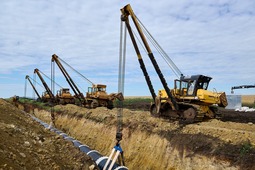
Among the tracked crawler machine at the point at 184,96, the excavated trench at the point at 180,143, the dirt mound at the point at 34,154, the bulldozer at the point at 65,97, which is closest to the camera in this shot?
the dirt mound at the point at 34,154

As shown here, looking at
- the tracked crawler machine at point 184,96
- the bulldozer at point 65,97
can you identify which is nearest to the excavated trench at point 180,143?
the tracked crawler machine at point 184,96

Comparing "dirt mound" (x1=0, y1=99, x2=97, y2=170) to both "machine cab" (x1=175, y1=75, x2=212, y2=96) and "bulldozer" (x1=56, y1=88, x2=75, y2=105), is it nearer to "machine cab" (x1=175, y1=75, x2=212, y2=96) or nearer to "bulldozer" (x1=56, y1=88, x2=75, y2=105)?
"machine cab" (x1=175, y1=75, x2=212, y2=96)

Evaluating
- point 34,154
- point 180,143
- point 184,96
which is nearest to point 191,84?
point 184,96

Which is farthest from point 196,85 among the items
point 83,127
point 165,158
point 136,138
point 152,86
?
point 83,127

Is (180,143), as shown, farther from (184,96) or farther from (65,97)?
(65,97)

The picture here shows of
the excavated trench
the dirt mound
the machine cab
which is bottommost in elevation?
the excavated trench

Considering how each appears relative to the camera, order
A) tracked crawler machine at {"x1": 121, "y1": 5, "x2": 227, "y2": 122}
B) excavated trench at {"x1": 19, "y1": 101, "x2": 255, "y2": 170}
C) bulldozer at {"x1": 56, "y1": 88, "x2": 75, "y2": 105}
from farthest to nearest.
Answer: bulldozer at {"x1": 56, "y1": 88, "x2": 75, "y2": 105} → tracked crawler machine at {"x1": 121, "y1": 5, "x2": 227, "y2": 122} → excavated trench at {"x1": 19, "y1": 101, "x2": 255, "y2": 170}

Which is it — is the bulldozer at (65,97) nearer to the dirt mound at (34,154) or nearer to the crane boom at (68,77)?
the crane boom at (68,77)

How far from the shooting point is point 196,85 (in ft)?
66.6

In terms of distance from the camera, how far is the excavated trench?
39.7 ft

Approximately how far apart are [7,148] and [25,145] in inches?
38.6

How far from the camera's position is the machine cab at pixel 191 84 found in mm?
20309

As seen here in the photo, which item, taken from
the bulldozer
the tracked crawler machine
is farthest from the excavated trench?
the bulldozer

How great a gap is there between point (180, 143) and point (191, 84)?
695 cm
